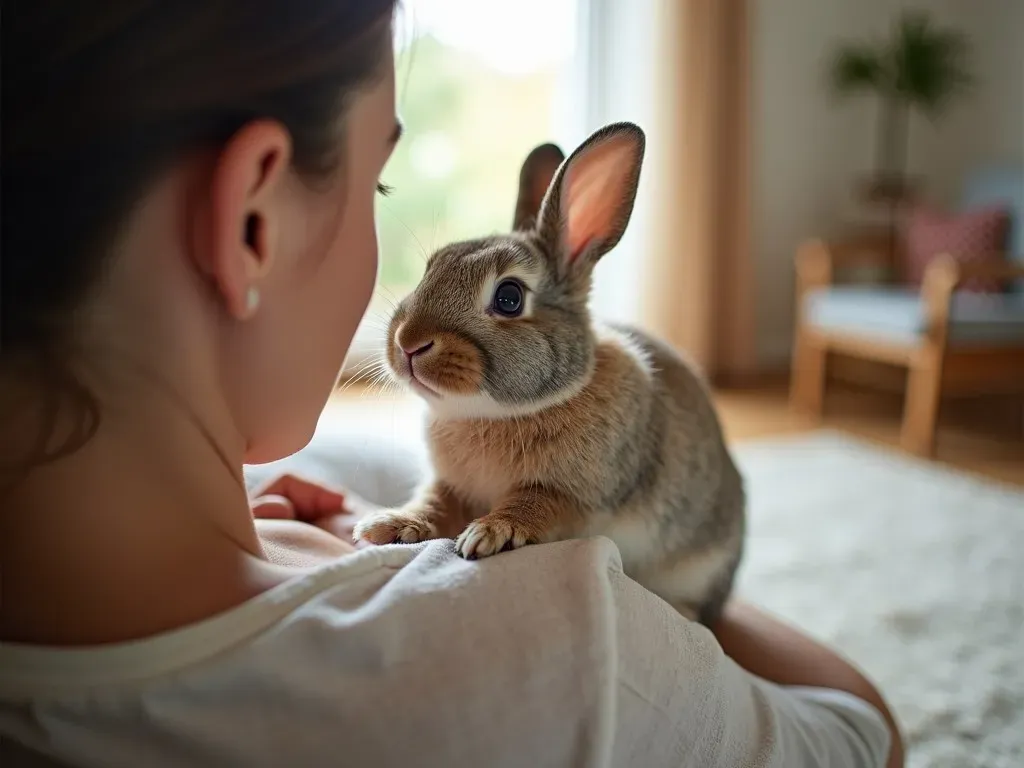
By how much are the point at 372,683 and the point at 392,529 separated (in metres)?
0.28

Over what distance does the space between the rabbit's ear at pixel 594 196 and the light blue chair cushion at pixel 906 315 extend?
93.9 inches

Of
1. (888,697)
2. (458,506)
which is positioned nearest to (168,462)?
(458,506)

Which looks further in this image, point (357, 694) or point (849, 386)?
point (849, 386)

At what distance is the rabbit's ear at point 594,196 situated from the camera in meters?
0.80

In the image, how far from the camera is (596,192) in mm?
858

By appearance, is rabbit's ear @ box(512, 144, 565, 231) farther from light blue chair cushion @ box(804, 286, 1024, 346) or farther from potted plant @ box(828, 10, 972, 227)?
potted plant @ box(828, 10, 972, 227)

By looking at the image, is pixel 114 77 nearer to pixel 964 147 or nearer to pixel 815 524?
pixel 815 524

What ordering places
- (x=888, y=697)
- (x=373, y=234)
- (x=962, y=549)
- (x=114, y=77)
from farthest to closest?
1. (x=962, y=549)
2. (x=888, y=697)
3. (x=373, y=234)
4. (x=114, y=77)

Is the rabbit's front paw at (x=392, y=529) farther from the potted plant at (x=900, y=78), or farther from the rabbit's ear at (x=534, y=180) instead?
the potted plant at (x=900, y=78)

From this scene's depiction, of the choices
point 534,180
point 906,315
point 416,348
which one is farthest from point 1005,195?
point 416,348

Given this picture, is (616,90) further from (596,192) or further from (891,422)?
(596,192)

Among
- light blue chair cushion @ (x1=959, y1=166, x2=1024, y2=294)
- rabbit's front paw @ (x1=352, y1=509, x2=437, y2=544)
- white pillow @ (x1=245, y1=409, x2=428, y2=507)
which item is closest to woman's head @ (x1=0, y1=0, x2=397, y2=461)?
rabbit's front paw @ (x1=352, y1=509, x2=437, y2=544)

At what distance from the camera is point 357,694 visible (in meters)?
0.48

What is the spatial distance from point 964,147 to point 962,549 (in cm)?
329
